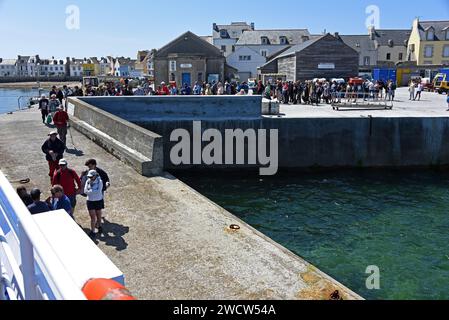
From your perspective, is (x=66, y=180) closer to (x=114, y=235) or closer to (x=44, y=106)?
(x=114, y=235)

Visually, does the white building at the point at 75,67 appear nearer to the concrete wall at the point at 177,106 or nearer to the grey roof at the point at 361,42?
the grey roof at the point at 361,42

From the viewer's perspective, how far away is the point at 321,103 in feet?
85.8

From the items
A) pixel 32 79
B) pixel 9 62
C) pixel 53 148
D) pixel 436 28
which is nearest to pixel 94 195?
pixel 53 148

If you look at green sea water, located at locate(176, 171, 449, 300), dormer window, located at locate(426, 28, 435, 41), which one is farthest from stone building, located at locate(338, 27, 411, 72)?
green sea water, located at locate(176, 171, 449, 300)

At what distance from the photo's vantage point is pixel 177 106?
1816 cm

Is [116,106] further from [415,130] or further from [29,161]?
[415,130]

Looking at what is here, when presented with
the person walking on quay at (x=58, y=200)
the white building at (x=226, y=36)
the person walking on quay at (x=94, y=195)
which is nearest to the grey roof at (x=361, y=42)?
the white building at (x=226, y=36)

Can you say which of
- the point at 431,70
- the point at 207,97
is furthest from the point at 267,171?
the point at 431,70

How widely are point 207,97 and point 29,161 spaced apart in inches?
331

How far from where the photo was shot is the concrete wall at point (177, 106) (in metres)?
17.9

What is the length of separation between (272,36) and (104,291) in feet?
204

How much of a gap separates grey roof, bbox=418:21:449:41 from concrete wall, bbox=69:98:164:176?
60745 millimetres

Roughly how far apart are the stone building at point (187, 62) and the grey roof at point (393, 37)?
34.3m

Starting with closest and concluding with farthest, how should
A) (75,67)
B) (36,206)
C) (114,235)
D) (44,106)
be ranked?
(36,206)
(114,235)
(44,106)
(75,67)
